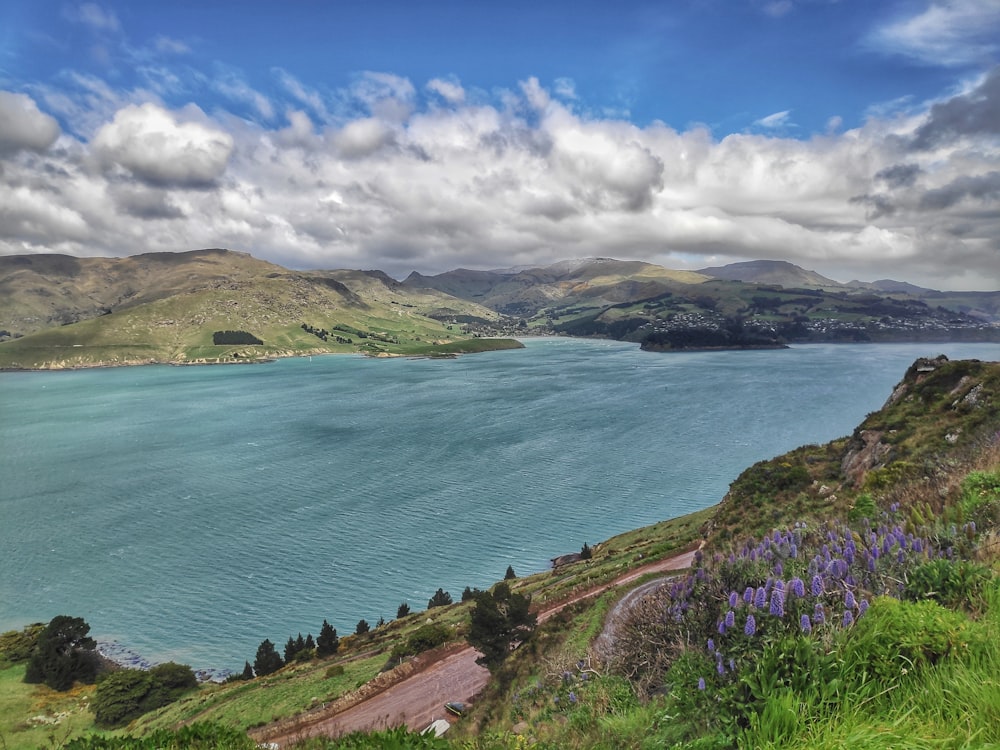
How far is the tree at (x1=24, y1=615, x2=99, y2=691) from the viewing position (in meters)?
40.4

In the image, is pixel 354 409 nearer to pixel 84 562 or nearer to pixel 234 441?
pixel 234 441

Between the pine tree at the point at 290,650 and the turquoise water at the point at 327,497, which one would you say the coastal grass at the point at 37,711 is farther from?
the pine tree at the point at 290,650

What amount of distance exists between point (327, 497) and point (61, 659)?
4222 centimetres

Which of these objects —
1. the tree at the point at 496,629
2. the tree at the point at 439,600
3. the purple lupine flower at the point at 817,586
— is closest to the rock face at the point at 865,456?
the tree at the point at 496,629

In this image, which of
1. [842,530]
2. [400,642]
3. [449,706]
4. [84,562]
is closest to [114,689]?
[400,642]

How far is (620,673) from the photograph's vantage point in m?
8.31

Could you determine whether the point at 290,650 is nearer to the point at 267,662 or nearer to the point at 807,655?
the point at 267,662

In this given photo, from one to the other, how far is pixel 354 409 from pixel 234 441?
42.5m

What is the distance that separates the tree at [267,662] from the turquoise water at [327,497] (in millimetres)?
7821

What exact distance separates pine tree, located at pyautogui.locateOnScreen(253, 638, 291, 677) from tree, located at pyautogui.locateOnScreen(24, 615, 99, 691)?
49.9ft

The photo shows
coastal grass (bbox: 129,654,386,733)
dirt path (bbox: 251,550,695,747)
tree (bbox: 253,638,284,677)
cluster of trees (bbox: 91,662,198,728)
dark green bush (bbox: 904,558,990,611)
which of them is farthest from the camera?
tree (bbox: 253,638,284,677)

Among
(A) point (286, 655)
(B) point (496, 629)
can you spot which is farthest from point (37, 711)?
(B) point (496, 629)

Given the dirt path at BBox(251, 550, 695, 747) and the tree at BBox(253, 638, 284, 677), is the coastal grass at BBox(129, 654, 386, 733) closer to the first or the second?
the dirt path at BBox(251, 550, 695, 747)

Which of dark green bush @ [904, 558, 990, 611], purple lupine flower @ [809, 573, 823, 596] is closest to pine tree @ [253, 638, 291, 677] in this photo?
purple lupine flower @ [809, 573, 823, 596]
